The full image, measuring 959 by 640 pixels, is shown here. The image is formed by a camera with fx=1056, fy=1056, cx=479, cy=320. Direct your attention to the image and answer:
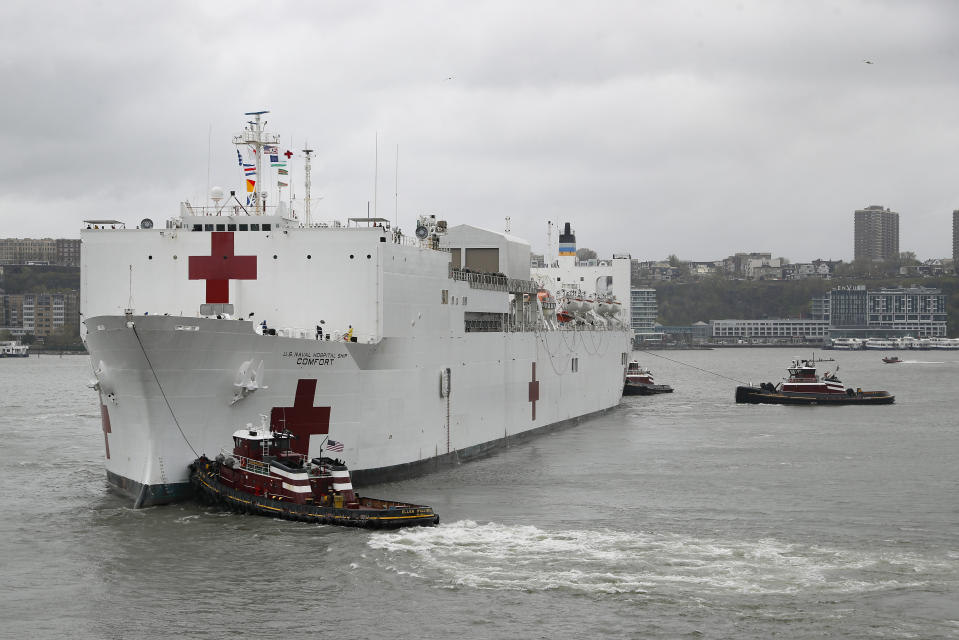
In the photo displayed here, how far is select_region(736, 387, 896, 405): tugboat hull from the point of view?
156 ft

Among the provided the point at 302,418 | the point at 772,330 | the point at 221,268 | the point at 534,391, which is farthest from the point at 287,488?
the point at 772,330

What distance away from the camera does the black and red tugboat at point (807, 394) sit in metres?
47.7

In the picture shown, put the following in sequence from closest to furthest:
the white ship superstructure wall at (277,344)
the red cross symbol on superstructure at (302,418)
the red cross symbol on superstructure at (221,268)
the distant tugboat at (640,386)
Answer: the white ship superstructure wall at (277,344)
the red cross symbol on superstructure at (302,418)
the red cross symbol on superstructure at (221,268)
the distant tugboat at (640,386)

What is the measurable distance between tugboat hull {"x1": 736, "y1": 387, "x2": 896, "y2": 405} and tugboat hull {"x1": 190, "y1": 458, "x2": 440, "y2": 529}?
32466mm

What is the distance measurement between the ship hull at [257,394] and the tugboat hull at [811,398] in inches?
963

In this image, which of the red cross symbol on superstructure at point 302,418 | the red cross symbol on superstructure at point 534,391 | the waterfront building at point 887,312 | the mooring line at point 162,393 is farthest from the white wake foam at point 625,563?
the waterfront building at point 887,312

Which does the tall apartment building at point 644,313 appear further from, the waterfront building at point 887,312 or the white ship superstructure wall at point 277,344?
the white ship superstructure wall at point 277,344

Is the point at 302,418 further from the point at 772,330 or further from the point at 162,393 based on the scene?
the point at 772,330

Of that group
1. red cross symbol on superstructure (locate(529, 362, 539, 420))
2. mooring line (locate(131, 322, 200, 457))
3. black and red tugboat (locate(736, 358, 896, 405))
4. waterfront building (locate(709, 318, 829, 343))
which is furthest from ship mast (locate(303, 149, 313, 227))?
waterfront building (locate(709, 318, 829, 343))

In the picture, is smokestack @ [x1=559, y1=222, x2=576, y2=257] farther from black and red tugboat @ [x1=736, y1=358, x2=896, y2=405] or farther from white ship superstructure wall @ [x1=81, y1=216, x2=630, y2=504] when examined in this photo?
white ship superstructure wall @ [x1=81, y1=216, x2=630, y2=504]

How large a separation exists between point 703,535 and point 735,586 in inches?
124

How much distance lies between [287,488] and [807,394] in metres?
34.3

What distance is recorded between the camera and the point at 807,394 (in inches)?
1881

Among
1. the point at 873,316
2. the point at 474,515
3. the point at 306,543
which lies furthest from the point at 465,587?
the point at 873,316
